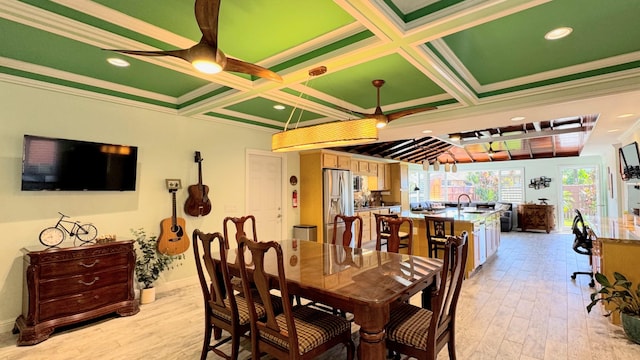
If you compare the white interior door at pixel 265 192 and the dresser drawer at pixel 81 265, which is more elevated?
the white interior door at pixel 265 192

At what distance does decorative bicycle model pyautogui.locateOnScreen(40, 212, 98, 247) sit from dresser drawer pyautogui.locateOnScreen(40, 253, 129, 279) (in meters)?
0.28

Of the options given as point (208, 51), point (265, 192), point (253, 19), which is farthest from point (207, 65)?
point (265, 192)

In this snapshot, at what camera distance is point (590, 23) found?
2068mm

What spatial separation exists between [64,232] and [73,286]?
0.61 m

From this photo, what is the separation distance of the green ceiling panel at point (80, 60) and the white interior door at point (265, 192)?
185 centimetres

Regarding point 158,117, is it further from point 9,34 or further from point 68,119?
point 9,34

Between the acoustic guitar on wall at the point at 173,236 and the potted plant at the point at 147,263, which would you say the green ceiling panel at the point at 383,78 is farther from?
the potted plant at the point at 147,263

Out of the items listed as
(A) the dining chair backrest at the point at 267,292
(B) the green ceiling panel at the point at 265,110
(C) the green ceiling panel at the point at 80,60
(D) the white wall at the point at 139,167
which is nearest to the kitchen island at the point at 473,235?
(B) the green ceiling panel at the point at 265,110

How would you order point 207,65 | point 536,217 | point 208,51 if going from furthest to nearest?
point 536,217
point 207,65
point 208,51

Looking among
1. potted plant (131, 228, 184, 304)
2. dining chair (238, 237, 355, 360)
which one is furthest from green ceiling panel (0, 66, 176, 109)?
dining chair (238, 237, 355, 360)

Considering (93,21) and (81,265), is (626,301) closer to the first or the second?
(93,21)

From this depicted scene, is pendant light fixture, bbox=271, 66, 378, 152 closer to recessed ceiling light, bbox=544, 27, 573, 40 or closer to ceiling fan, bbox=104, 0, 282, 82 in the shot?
ceiling fan, bbox=104, 0, 282, 82

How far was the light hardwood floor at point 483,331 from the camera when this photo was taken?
2432 mm

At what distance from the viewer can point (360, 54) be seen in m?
2.27
